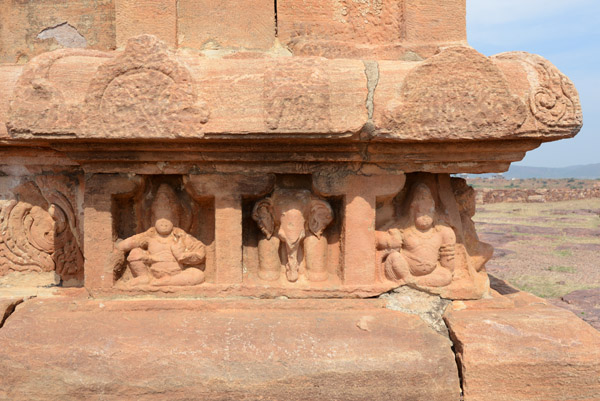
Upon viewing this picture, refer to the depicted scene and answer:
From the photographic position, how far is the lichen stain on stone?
2.98m

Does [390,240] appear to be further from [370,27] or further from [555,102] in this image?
[370,27]

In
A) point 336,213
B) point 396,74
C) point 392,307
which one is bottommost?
point 392,307

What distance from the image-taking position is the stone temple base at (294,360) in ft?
6.66

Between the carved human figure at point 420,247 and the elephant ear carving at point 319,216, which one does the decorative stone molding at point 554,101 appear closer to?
the carved human figure at point 420,247

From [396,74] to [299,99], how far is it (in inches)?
20.4

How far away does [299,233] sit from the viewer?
242cm

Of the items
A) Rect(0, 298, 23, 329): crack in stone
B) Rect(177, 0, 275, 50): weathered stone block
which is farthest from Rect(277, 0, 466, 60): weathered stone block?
Rect(0, 298, 23, 329): crack in stone

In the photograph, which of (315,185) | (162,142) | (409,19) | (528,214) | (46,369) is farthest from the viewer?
(528,214)

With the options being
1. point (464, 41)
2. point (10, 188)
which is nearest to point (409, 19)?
point (464, 41)

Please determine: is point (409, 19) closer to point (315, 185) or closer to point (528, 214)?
point (315, 185)

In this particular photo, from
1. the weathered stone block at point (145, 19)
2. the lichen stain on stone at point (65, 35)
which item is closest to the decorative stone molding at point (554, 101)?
the weathered stone block at point (145, 19)

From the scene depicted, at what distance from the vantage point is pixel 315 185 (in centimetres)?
241

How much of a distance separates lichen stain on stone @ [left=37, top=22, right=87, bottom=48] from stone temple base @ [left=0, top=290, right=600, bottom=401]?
1.77 meters

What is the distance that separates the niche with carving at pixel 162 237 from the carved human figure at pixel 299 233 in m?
0.30
